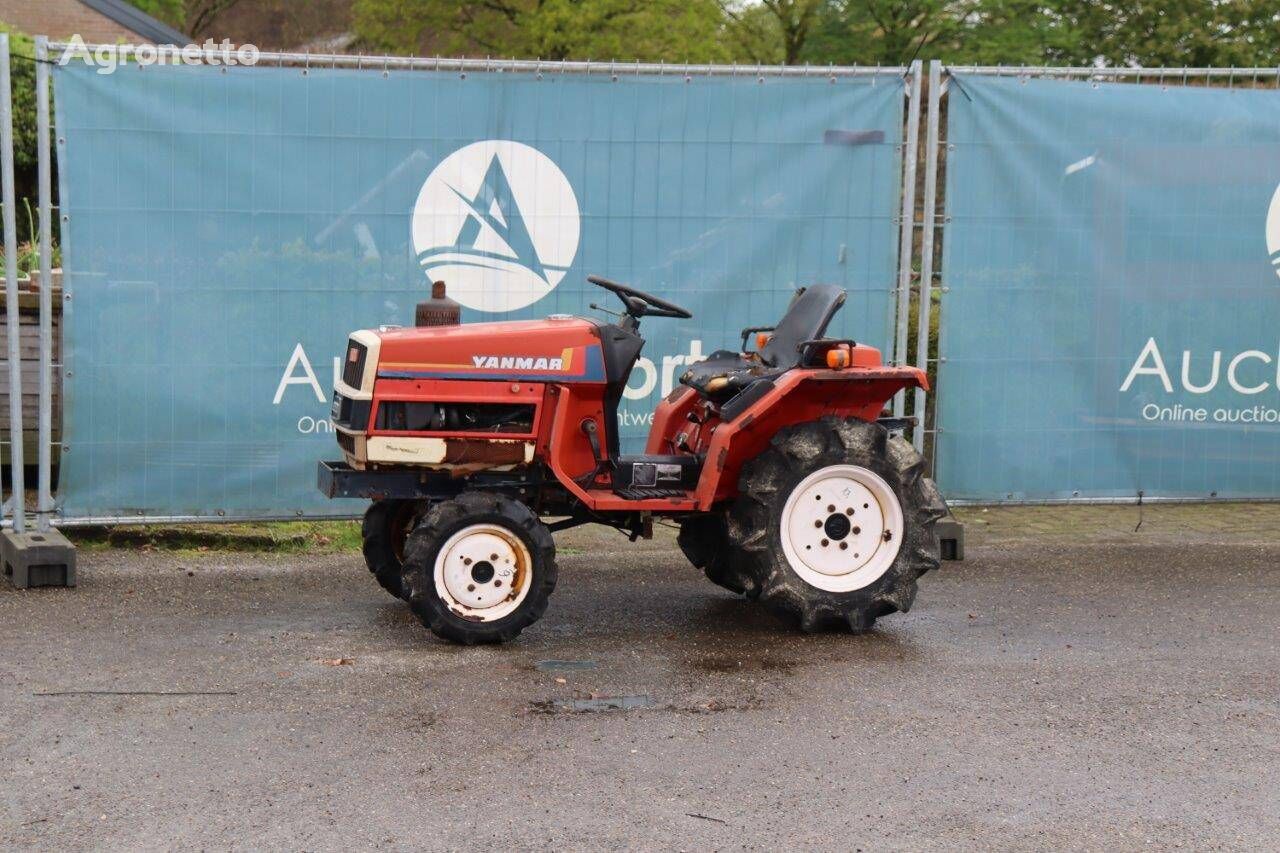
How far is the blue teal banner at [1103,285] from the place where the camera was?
8.55 meters

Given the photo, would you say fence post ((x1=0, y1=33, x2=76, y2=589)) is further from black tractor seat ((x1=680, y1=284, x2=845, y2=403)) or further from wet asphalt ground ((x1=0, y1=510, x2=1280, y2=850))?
black tractor seat ((x1=680, y1=284, x2=845, y2=403))

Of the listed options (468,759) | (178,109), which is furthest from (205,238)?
(468,759)

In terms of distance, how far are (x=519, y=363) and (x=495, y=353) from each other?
0.11 meters

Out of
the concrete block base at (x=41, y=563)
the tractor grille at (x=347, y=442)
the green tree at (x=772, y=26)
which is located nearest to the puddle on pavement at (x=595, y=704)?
the tractor grille at (x=347, y=442)

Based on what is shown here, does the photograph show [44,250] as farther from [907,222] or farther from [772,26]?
[772,26]

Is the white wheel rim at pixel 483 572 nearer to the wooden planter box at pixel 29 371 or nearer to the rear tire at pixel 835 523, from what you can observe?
the rear tire at pixel 835 523

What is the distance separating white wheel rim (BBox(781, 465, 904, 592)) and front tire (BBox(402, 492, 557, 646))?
1.17 meters

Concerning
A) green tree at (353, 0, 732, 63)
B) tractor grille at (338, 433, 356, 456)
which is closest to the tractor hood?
tractor grille at (338, 433, 356, 456)

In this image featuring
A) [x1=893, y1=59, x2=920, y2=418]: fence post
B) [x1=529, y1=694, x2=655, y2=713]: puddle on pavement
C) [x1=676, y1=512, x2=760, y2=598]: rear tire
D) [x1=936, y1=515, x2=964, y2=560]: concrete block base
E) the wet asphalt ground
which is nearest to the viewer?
the wet asphalt ground

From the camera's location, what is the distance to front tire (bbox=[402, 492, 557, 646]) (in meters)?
6.51

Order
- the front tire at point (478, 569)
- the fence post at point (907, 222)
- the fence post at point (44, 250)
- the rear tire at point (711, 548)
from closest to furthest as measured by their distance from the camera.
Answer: the front tire at point (478, 569), the rear tire at point (711, 548), the fence post at point (44, 250), the fence post at point (907, 222)

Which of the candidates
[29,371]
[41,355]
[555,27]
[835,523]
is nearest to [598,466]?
[835,523]

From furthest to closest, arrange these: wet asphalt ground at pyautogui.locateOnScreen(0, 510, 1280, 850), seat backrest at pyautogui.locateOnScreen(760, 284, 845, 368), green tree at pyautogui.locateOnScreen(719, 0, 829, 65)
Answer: green tree at pyautogui.locateOnScreen(719, 0, 829, 65), seat backrest at pyautogui.locateOnScreen(760, 284, 845, 368), wet asphalt ground at pyautogui.locateOnScreen(0, 510, 1280, 850)

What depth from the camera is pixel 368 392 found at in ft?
21.9
